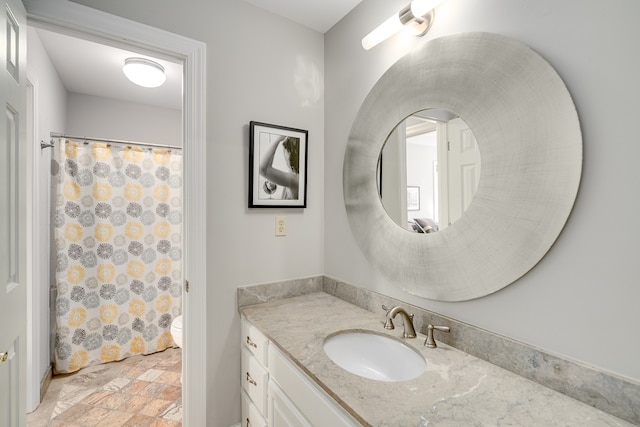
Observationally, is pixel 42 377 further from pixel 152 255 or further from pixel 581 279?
pixel 581 279

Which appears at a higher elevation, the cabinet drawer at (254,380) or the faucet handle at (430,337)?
the faucet handle at (430,337)

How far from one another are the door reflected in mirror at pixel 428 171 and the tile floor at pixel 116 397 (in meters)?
1.85

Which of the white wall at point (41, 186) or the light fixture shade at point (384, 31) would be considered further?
the white wall at point (41, 186)

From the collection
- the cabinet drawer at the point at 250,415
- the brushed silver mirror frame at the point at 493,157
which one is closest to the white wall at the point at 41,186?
the cabinet drawer at the point at 250,415

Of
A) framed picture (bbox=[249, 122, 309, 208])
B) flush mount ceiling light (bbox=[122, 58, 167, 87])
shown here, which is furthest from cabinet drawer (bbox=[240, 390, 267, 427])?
flush mount ceiling light (bbox=[122, 58, 167, 87])

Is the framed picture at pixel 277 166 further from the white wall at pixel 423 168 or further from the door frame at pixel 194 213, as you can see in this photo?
the white wall at pixel 423 168

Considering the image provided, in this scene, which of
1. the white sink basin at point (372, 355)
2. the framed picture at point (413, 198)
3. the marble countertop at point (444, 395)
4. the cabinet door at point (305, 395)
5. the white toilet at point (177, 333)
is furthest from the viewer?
the white toilet at point (177, 333)

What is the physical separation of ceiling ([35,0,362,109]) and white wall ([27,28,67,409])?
0.10m

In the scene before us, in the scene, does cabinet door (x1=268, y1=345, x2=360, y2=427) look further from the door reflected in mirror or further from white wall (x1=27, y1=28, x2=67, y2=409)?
white wall (x1=27, y1=28, x2=67, y2=409)

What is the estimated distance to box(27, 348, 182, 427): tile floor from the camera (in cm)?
180

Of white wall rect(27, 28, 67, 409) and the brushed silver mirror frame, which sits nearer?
the brushed silver mirror frame

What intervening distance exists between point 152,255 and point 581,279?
2.91 meters

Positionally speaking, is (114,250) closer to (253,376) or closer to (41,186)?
(41,186)

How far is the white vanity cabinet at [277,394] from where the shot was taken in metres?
0.91
